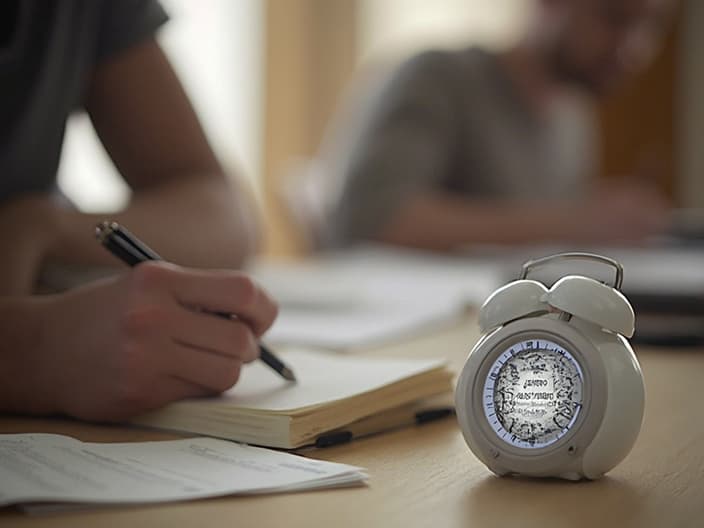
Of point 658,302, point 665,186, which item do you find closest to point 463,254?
point 658,302

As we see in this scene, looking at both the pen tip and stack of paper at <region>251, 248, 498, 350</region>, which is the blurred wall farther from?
the pen tip

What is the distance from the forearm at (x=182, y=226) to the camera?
1.03 m

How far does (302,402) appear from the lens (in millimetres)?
674

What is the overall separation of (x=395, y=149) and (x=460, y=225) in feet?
0.80

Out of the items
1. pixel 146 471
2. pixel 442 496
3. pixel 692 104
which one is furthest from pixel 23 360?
pixel 692 104

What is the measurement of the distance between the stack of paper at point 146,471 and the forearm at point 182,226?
42 centimetres

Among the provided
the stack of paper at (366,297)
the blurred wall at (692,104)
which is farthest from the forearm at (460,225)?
the blurred wall at (692,104)

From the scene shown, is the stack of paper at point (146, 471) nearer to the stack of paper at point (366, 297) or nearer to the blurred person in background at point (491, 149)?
the stack of paper at point (366, 297)

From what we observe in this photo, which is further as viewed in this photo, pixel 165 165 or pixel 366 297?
pixel 366 297

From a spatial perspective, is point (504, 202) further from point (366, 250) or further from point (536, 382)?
point (536, 382)

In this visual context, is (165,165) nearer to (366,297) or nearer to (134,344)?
(366,297)

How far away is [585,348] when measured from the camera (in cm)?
57


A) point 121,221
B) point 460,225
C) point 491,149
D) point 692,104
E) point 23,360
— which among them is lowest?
point 23,360

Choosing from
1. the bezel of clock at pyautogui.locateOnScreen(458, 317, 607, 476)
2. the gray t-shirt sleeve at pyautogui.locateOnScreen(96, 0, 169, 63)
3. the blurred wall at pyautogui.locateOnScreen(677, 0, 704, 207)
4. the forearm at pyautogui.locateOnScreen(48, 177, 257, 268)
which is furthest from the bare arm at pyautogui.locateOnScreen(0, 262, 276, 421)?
the blurred wall at pyautogui.locateOnScreen(677, 0, 704, 207)
